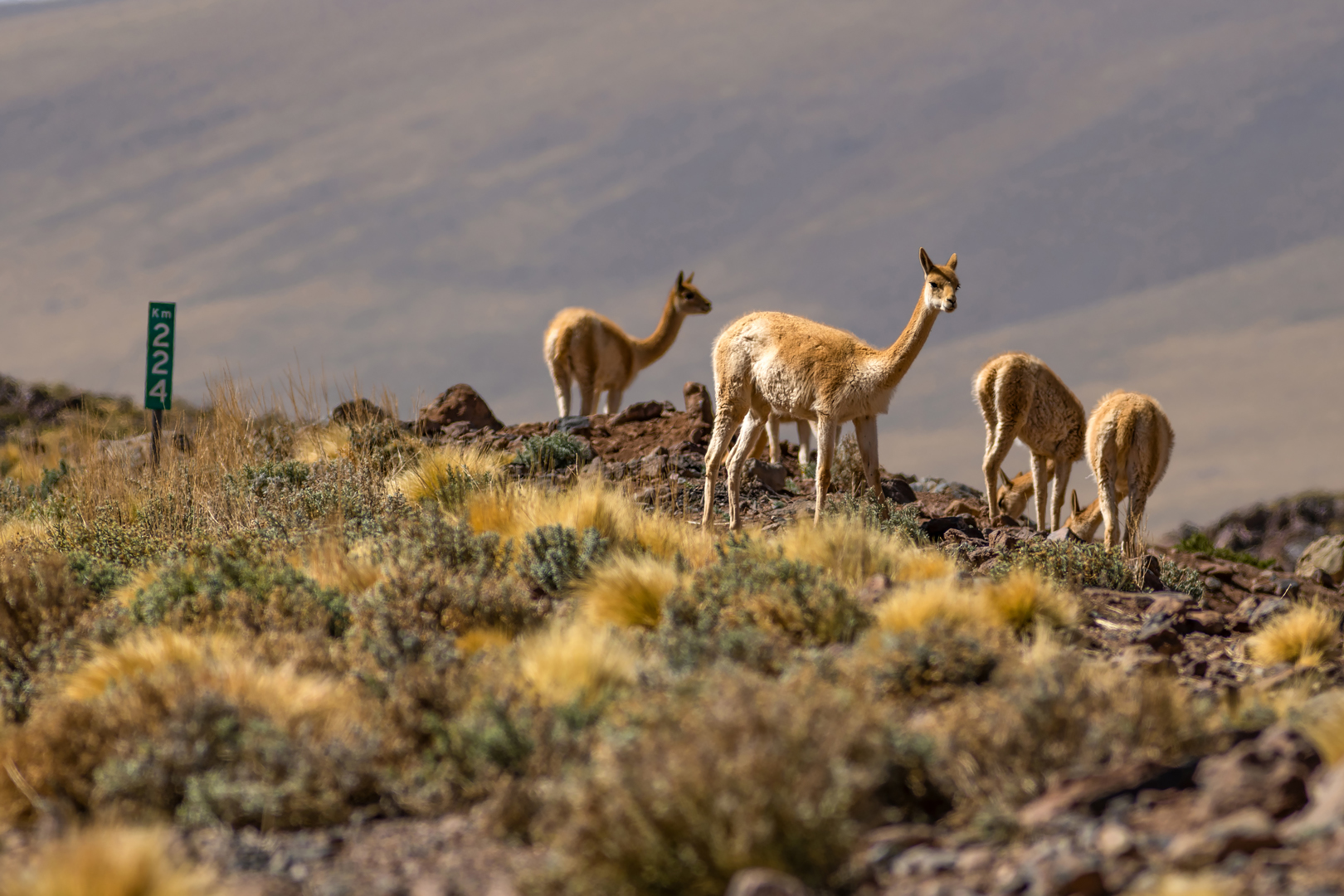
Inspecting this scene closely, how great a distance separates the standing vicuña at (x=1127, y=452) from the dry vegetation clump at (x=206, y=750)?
31.9 ft

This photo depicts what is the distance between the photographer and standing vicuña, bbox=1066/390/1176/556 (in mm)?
13086

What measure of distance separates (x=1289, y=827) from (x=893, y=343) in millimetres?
7360

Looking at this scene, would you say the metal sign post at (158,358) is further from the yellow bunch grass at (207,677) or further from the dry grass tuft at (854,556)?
the dry grass tuft at (854,556)

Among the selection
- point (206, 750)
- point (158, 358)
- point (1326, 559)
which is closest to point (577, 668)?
point (206, 750)

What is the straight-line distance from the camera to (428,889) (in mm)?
4156

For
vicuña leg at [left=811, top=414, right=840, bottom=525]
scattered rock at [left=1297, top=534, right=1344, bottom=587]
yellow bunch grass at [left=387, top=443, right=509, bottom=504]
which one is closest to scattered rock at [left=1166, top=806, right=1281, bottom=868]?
vicuña leg at [left=811, top=414, right=840, bottom=525]

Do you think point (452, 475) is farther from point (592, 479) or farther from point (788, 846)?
point (788, 846)

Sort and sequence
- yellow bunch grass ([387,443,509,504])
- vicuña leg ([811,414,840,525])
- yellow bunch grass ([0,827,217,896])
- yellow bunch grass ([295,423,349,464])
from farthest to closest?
yellow bunch grass ([295,423,349,464]), yellow bunch grass ([387,443,509,504]), vicuña leg ([811,414,840,525]), yellow bunch grass ([0,827,217,896])

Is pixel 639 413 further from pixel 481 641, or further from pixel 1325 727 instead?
pixel 1325 727

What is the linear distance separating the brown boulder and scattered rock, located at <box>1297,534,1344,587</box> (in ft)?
43.0

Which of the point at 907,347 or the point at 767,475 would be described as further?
the point at 767,475

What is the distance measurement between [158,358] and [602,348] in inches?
307

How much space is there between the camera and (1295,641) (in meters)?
8.31

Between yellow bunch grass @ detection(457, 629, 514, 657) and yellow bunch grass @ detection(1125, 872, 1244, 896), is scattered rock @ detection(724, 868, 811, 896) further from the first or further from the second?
yellow bunch grass @ detection(457, 629, 514, 657)
